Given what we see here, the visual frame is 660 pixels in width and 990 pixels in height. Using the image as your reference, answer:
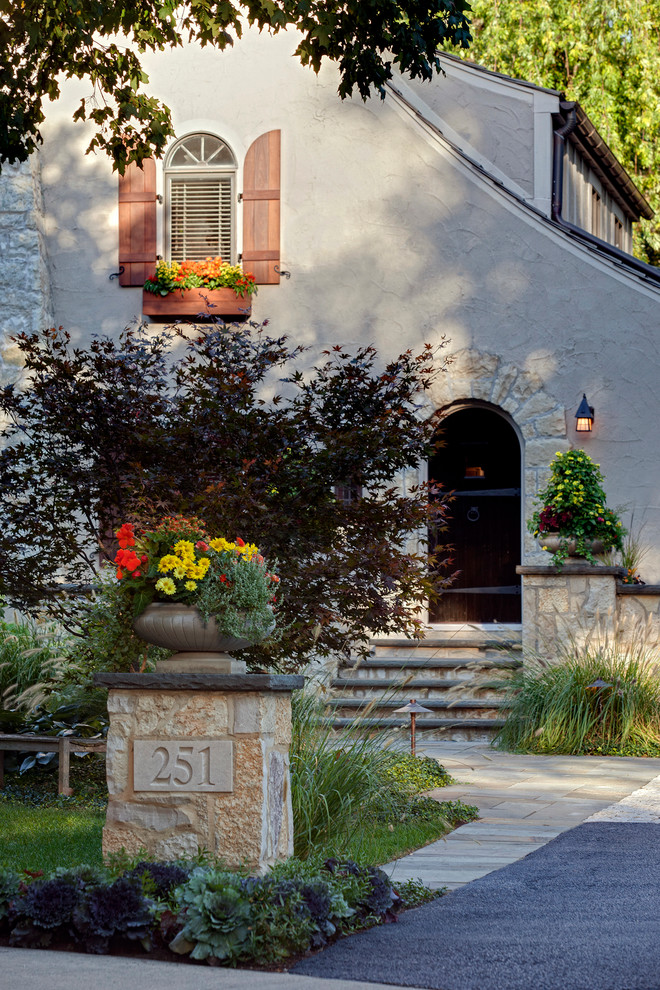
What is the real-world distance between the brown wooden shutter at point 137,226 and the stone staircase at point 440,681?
475cm

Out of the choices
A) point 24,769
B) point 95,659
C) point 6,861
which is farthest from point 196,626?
point 24,769

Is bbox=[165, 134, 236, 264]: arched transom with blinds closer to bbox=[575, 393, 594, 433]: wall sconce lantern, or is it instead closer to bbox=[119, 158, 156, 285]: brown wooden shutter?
bbox=[119, 158, 156, 285]: brown wooden shutter

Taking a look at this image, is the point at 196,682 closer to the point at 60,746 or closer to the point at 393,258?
the point at 60,746

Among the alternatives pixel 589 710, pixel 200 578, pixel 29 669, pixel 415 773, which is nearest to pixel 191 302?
pixel 29 669

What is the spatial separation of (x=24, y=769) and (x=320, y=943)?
174 inches

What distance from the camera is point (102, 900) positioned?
174 inches

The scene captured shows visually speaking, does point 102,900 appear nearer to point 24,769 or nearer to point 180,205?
point 24,769

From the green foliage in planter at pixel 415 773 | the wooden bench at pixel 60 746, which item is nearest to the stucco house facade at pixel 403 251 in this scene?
the green foliage in planter at pixel 415 773

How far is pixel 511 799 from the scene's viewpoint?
26.1 feet

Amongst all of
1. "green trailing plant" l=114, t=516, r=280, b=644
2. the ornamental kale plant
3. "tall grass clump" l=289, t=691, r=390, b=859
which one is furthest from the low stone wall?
"green trailing plant" l=114, t=516, r=280, b=644

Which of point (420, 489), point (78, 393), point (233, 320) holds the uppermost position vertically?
point (233, 320)

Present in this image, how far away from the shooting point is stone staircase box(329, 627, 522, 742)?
435 inches

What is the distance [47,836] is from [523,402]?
7.97 metres

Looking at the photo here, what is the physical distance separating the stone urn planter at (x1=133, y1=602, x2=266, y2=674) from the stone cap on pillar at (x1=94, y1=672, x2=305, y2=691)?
0.51 feet
